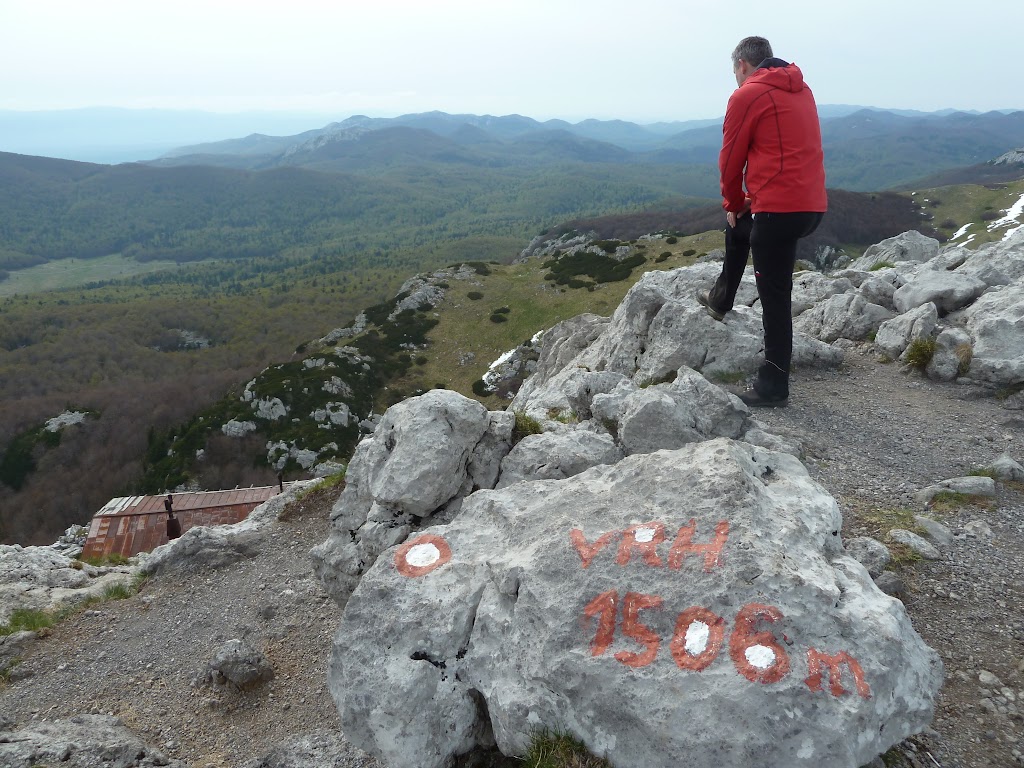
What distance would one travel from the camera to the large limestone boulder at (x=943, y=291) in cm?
1409

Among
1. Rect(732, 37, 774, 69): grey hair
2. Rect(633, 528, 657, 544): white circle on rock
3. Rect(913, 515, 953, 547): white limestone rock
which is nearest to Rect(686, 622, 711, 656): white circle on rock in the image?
Rect(633, 528, 657, 544): white circle on rock

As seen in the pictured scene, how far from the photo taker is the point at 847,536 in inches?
291

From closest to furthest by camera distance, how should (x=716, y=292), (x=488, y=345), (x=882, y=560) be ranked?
1. (x=882, y=560)
2. (x=716, y=292)
3. (x=488, y=345)

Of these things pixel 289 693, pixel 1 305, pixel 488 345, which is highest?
pixel 289 693

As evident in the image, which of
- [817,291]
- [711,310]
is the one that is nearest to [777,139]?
[711,310]

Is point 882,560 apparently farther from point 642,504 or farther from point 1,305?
point 1,305

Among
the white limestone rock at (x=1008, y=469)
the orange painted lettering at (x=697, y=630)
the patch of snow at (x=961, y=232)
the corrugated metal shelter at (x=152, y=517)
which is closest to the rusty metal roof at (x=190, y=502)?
the corrugated metal shelter at (x=152, y=517)

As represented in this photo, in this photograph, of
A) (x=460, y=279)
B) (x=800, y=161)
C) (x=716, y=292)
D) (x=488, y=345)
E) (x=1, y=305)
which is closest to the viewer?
(x=800, y=161)

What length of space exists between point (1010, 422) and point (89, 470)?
62.2m

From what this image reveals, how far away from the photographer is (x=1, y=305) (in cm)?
14925

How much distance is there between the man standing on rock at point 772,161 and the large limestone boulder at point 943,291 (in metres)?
7.61

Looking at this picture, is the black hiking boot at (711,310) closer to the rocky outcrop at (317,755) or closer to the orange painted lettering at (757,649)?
the orange painted lettering at (757,649)

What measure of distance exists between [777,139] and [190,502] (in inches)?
764

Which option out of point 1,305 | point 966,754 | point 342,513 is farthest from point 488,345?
point 1,305
